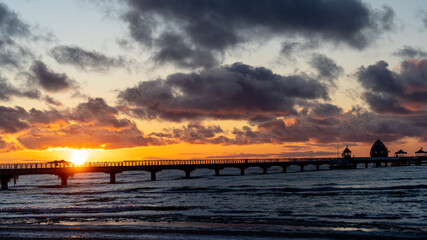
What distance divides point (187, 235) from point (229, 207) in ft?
55.1

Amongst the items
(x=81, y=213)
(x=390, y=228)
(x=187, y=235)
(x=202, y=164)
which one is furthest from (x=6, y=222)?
(x=202, y=164)

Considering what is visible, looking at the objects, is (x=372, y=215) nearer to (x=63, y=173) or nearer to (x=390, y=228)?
(x=390, y=228)

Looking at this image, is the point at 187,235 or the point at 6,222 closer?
the point at 187,235

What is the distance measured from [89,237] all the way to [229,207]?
18.7m

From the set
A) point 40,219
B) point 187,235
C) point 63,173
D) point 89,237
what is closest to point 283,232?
point 187,235

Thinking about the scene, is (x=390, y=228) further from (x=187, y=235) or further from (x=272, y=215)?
(x=187, y=235)

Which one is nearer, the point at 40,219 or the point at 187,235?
the point at 187,235

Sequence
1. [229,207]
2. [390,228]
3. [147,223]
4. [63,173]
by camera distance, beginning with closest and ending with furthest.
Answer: [390,228]
[147,223]
[229,207]
[63,173]

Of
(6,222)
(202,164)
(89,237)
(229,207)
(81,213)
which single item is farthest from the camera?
(202,164)

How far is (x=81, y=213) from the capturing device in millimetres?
36844

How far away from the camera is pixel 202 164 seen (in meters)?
129

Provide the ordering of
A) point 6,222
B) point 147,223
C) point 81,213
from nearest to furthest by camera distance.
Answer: point 147,223
point 6,222
point 81,213

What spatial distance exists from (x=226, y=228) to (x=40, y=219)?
1562cm

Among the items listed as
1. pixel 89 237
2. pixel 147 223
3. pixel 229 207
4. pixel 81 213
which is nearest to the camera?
pixel 89 237
